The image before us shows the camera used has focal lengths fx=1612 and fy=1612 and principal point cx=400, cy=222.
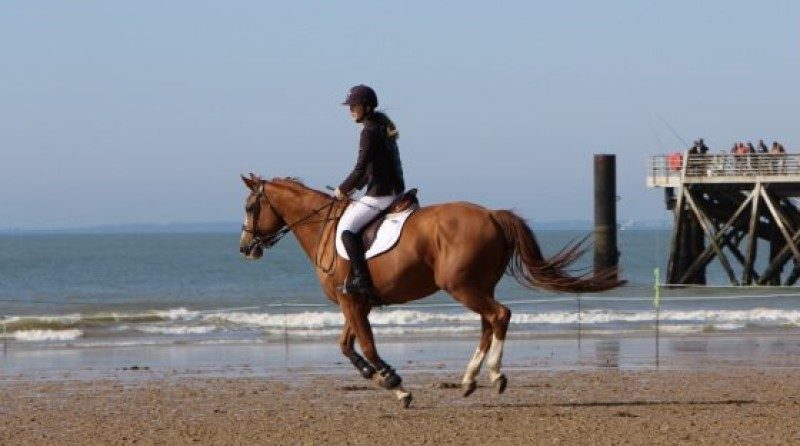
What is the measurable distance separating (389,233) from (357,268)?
1.38 feet

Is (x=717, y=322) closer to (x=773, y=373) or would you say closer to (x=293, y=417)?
(x=773, y=373)

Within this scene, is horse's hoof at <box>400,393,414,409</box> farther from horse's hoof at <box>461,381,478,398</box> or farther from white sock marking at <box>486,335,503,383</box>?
white sock marking at <box>486,335,503,383</box>

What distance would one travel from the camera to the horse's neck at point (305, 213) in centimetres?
1496

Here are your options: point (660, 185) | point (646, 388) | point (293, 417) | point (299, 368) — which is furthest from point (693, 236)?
point (293, 417)

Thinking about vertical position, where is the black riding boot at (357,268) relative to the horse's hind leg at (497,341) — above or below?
above

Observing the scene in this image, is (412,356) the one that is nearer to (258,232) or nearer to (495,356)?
(258,232)

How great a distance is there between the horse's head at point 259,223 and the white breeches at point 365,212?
3.51 ft

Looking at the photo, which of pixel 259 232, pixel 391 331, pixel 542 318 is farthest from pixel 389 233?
pixel 542 318

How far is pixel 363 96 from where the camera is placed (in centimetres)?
1435

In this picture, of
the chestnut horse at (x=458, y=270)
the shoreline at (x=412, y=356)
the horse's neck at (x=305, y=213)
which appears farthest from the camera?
the shoreline at (x=412, y=356)

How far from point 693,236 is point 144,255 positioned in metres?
82.7

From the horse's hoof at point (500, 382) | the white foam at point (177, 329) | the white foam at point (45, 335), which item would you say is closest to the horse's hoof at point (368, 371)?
the horse's hoof at point (500, 382)

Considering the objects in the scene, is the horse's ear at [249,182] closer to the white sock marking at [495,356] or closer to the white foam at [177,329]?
the white sock marking at [495,356]

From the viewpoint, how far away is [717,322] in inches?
1238
